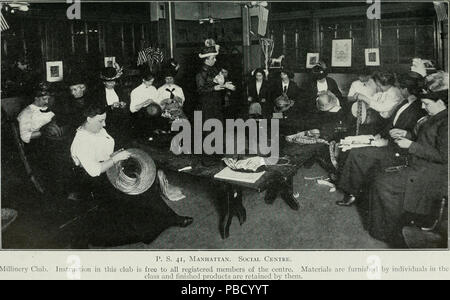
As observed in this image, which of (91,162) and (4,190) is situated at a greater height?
(91,162)

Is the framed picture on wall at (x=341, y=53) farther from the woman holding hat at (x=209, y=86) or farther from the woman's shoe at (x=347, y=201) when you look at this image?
the woman's shoe at (x=347, y=201)

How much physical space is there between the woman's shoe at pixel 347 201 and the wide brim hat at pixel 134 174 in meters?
1.52

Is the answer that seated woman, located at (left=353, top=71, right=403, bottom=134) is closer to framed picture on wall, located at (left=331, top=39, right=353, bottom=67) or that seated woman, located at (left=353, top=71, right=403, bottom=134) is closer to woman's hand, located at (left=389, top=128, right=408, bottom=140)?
woman's hand, located at (left=389, top=128, right=408, bottom=140)

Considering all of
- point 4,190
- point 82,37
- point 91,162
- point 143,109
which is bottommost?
point 4,190

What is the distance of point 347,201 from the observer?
3.14 metres

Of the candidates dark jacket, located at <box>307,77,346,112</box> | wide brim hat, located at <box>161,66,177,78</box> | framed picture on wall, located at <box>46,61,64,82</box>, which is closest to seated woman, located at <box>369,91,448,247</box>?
dark jacket, located at <box>307,77,346,112</box>

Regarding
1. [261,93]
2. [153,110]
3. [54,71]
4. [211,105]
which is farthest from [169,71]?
[54,71]

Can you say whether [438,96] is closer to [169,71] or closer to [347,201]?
[347,201]

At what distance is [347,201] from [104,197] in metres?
1.89

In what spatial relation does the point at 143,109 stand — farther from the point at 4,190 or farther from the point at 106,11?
the point at 106,11

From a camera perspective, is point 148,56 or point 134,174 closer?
point 134,174

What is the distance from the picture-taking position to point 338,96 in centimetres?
450

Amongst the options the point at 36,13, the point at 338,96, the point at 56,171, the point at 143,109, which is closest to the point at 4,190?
the point at 56,171

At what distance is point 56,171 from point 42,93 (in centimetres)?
117
